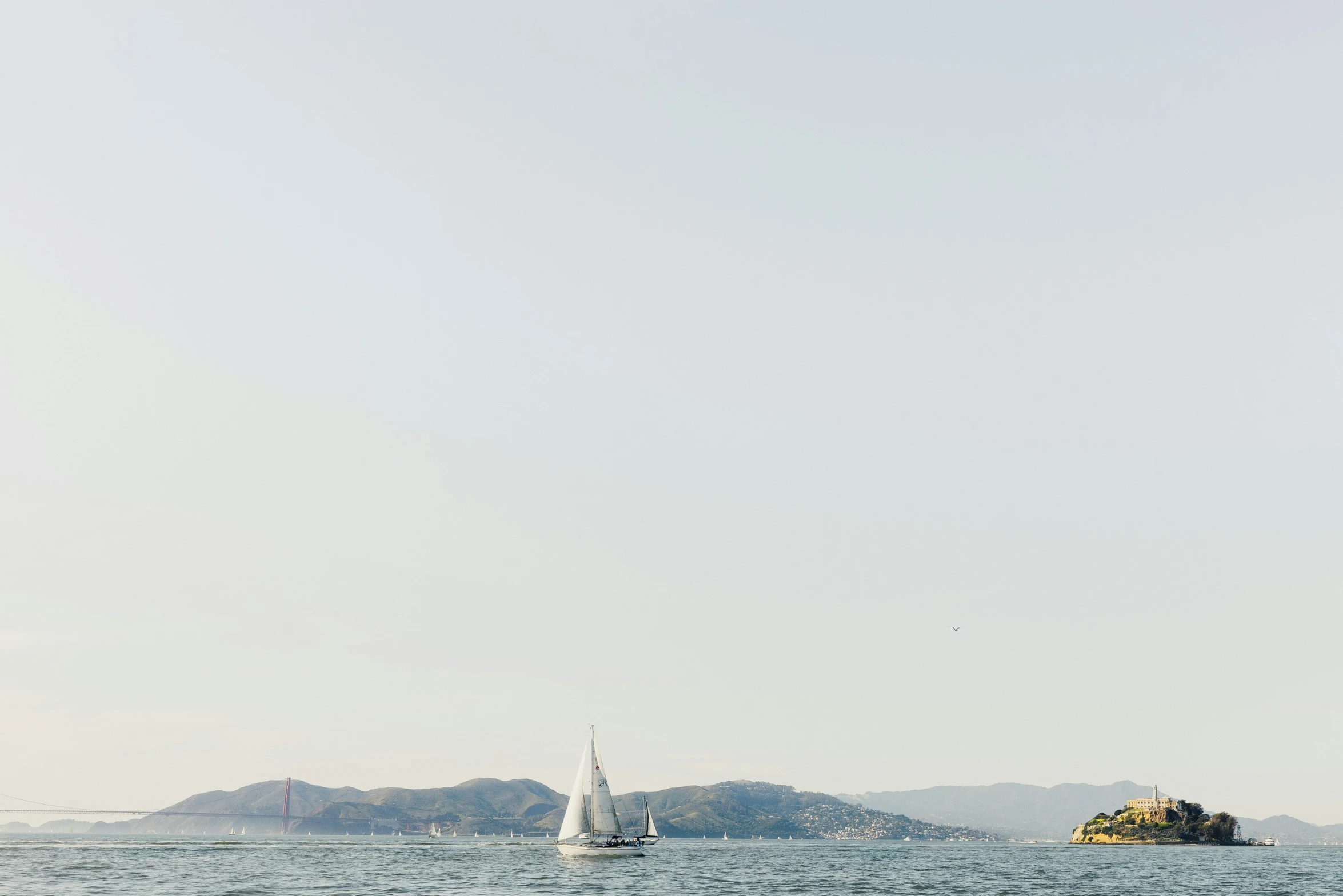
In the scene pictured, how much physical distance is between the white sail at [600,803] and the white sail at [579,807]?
1.01m

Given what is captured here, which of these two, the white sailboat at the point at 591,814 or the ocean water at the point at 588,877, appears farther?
the white sailboat at the point at 591,814

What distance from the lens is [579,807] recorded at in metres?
160

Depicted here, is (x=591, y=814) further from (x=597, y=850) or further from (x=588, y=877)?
(x=588, y=877)

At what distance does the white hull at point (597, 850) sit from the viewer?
6353 inches

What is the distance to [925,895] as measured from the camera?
11169 cm

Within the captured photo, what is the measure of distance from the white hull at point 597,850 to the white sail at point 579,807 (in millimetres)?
2207

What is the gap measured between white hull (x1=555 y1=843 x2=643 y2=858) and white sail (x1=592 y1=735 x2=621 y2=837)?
3.49 m

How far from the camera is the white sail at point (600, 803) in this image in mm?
158750

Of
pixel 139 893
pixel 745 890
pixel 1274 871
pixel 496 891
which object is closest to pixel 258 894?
pixel 139 893

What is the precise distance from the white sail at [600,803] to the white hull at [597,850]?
349 centimetres

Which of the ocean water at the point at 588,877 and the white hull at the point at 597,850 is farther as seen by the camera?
the white hull at the point at 597,850

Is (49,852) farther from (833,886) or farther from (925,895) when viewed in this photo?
(925,895)

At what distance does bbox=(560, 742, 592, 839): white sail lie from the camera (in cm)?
15862

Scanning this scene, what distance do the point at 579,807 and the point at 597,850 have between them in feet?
31.5
